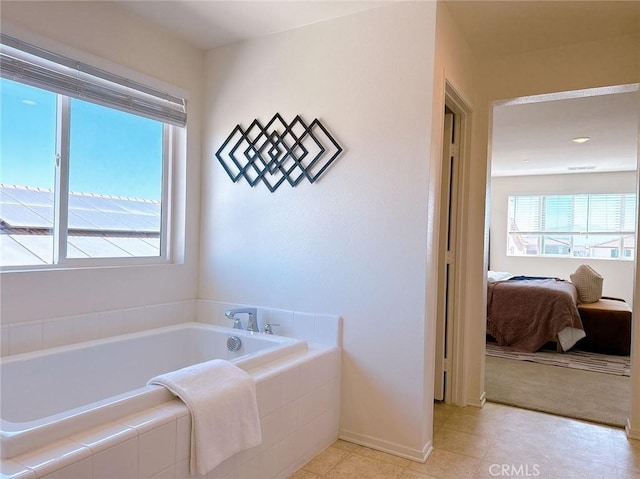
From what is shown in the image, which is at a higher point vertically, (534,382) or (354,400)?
(354,400)

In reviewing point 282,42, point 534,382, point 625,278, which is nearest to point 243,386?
point 282,42

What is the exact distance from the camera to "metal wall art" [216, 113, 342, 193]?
2.58 m

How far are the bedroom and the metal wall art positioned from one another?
261cm

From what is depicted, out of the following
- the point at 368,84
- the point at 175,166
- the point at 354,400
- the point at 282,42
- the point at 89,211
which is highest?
the point at 282,42

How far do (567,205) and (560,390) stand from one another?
17.5 feet

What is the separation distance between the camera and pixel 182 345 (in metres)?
2.77

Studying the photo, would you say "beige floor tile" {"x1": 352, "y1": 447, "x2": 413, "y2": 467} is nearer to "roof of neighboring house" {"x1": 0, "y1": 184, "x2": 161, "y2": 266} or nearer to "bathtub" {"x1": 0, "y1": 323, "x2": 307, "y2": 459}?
"bathtub" {"x1": 0, "y1": 323, "x2": 307, "y2": 459}

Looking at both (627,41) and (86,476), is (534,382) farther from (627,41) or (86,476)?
(86,476)

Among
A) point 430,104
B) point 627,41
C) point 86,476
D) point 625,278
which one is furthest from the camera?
point 625,278

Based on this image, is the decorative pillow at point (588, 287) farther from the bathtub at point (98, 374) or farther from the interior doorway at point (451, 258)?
the bathtub at point (98, 374)

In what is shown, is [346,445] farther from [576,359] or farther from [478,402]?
[576,359]

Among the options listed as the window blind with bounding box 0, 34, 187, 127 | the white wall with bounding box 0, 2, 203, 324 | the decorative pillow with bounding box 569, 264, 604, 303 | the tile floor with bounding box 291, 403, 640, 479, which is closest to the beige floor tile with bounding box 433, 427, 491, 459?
the tile floor with bounding box 291, 403, 640, 479

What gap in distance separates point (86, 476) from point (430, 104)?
208cm

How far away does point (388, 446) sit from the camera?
2.36 meters
